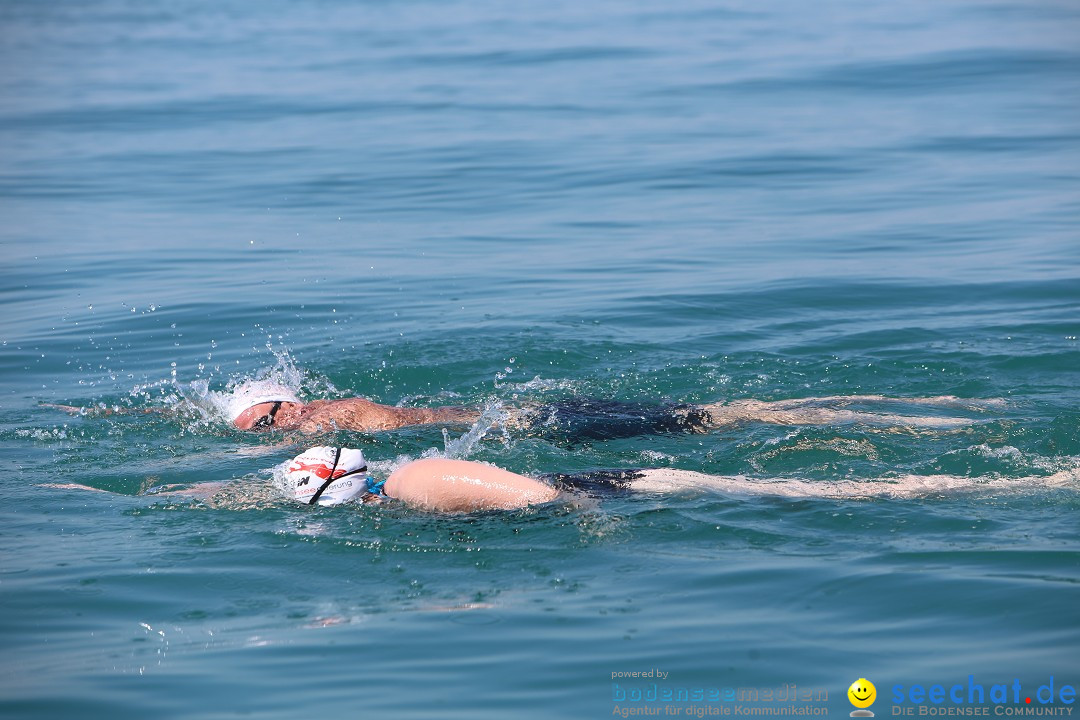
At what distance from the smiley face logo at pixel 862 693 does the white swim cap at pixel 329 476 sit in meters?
3.34

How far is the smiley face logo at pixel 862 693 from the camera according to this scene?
18.1 feet

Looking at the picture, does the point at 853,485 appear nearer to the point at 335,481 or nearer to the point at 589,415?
the point at 589,415

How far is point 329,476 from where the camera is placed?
7.72 metres

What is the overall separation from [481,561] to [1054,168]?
14877 mm

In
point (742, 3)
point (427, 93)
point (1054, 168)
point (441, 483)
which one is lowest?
point (441, 483)

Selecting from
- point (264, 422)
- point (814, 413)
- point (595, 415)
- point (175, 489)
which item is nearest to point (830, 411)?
point (814, 413)

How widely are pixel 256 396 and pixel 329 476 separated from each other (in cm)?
266

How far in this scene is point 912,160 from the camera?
2014cm

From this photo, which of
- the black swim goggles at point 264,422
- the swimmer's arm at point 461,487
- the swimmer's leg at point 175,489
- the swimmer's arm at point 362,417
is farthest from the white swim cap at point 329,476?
the black swim goggles at point 264,422

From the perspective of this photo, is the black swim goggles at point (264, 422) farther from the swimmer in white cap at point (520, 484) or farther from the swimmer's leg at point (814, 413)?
the swimmer's leg at point (814, 413)

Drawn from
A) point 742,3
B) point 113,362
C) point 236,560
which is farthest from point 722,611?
point 742,3

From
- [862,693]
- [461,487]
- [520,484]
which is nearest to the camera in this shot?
[862,693]

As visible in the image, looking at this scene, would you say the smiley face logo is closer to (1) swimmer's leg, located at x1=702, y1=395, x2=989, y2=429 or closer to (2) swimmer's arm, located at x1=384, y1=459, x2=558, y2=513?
(2) swimmer's arm, located at x1=384, y1=459, x2=558, y2=513

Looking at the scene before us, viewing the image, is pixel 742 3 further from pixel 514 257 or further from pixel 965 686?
pixel 965 686
